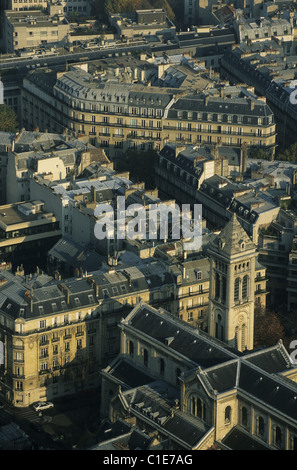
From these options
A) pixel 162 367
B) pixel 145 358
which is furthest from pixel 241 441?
pixel 145 358

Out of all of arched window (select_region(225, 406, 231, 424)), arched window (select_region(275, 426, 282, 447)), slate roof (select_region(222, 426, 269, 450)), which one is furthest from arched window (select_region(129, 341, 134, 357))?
arched window (select_region(275, 426, 282, 447))

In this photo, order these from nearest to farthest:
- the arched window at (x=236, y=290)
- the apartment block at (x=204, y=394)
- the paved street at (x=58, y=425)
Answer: the apartment block at (x=204, y=394) → the paved street at (x=58, y=425) → the arched window at (x=236, y=290)

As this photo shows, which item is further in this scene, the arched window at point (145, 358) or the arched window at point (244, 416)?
the arched window at point (145, 358)

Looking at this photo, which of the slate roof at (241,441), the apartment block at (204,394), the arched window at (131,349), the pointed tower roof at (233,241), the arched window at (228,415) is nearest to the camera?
the apartment block at (204,394)

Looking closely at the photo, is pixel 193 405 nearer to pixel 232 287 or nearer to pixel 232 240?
pixel 232 287

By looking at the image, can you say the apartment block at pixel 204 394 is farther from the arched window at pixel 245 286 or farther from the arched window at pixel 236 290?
the arched window at pixel 245 286

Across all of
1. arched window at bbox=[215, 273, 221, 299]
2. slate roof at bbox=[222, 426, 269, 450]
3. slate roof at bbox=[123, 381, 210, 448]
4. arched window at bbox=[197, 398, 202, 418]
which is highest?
arched window at bbox=[215, 273, 221, 299]

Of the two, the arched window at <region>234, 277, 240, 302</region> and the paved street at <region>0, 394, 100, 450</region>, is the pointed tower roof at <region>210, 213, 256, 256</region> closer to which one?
the arched window at <region>234, 277, 240, 302</region>

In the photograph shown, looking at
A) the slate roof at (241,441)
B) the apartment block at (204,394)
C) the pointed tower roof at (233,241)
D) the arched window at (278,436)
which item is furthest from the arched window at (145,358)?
the arched window at (278,436)

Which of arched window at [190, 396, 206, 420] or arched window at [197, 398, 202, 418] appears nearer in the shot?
arched window at [190, 396, 206, 420]
